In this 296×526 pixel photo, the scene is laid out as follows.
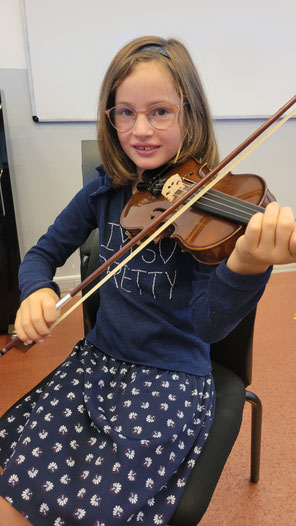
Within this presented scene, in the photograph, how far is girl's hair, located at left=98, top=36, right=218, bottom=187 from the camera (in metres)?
0.71

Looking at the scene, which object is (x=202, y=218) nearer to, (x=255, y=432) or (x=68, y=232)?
(x=68, y=232)

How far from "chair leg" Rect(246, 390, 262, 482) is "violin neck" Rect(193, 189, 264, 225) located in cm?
44

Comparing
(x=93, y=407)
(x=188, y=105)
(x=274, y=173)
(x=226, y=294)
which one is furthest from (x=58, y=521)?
(x=274, y=173)

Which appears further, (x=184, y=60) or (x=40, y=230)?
(x=40, y=230)

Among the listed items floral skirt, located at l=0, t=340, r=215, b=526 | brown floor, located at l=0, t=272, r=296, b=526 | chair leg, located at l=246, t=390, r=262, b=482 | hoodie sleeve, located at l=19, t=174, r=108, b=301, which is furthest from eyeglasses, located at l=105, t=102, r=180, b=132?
brown floor, located at l=0, t=272, r=296, b=526

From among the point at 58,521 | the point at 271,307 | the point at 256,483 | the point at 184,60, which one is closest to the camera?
the point at 58,521

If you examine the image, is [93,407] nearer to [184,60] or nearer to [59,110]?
[184,60]

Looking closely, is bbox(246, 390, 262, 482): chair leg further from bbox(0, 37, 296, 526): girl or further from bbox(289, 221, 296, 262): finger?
bbox(289, 221, 296, 262): finger

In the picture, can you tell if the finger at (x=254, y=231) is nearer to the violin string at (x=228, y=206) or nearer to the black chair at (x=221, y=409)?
the violin string at (x=228, y=206)

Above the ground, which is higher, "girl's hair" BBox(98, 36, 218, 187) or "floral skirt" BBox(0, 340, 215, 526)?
"girl's hair" BBox(98, 36, 218, 187)

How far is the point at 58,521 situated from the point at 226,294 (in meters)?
0.38

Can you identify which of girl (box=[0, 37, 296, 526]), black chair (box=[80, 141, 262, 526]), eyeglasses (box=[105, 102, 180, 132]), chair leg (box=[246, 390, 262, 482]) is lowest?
chair leg (box=[246, 390, 262, 482])

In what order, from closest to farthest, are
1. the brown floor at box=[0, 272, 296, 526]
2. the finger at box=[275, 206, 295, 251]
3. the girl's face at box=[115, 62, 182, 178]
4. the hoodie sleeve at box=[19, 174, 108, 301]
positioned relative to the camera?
the finger at box=[275, 206, 295, 251]
the girl's face at box=[115, 62, 182, 178]
the hoodie sleeve at box=[19, 174, 108, 301]
the brown floor at box=[0, 272, 296, 526]

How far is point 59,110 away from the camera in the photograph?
1773 millimetres
